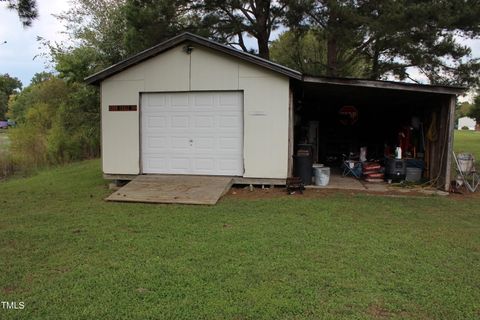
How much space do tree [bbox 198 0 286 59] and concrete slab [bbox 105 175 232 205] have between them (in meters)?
6.87

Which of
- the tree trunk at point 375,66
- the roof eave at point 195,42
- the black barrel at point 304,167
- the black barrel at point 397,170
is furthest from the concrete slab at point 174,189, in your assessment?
the tree trunk at point 375,66

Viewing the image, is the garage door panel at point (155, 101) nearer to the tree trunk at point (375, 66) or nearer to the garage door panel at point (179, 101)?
the garage door panel at point (179, 101)

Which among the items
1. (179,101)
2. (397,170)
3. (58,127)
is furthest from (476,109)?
Answer: (58,127)

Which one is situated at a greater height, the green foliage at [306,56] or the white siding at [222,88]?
the green foliage at [306,56]

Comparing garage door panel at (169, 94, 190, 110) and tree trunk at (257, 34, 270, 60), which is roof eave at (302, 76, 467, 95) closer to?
garage door panel at (169, 94, 190, 110)

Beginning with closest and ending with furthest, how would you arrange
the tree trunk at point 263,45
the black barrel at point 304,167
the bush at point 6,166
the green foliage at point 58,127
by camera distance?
the black barrel at point 304,167
the tree trunk at point 263,45
the bush at point 6,166
the green foliage at point 58,127

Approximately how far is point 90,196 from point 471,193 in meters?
8.45

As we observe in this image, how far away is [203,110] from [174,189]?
7.08 ft

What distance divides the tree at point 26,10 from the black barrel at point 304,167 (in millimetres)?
6020

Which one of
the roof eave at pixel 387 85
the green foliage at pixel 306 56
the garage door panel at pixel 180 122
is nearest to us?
the roof eave at pixel 387 85

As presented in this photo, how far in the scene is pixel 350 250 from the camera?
4707 mm

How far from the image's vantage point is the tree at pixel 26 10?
5.83m

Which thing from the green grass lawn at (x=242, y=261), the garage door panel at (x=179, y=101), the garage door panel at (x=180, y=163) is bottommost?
the green grass lawn at (x=242, y=261)

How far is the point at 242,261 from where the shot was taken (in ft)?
14.1
